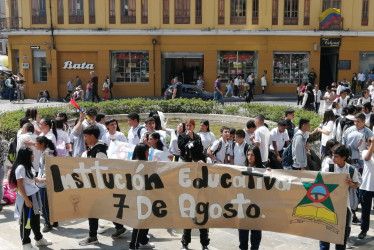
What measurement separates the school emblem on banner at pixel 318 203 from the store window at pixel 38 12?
1121 inches

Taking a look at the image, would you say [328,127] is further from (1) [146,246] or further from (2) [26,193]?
(2) [26,193]

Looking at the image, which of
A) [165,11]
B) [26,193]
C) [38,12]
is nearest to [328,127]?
[26,193]

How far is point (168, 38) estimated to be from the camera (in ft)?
105

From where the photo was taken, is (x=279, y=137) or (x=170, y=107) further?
(x=170, y=107)

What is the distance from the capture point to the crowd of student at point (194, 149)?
22.6 feet

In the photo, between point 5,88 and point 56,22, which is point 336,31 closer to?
point 56,22

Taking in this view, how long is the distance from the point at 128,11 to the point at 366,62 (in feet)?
51.8

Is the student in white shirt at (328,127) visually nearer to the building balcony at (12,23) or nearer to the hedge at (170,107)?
the hedge at (170,107)

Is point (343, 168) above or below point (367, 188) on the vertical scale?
above

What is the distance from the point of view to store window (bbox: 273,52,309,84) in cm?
3259

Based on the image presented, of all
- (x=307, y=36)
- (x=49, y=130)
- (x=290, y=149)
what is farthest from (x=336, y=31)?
(x=49, y=130)

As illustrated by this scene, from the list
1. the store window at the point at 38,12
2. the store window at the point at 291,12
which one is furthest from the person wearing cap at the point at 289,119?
the store window at the point at 38,12

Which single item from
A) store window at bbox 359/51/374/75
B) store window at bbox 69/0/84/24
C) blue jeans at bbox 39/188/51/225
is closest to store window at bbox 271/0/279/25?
store window at bbox 359/51/374/75

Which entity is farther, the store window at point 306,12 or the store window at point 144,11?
the store window at point 306,12
